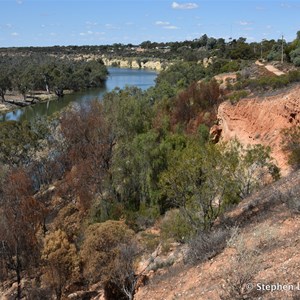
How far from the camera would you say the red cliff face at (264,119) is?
26.5 meters

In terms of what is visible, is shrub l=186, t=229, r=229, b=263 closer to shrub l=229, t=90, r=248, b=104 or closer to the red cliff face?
the red cliff face

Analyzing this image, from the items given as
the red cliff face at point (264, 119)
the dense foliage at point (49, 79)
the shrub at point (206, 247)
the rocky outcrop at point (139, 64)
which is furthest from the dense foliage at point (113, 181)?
the rocky outcrop at point (139, 64)

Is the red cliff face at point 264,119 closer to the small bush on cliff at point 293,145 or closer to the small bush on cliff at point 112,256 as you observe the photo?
the small bush on cliff at point 293,145

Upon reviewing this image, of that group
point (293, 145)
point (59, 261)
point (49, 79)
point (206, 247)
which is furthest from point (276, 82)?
point (49, 79)

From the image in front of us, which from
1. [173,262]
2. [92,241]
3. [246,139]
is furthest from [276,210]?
[246,139]

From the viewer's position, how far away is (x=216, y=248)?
13781 millimetres

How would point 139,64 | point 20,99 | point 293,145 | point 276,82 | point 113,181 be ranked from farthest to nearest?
point 139,64 → point 20,99 → point 276,82 → point 113,181 → point 293,145

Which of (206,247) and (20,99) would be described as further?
(20,99)

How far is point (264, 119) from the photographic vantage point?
95.9ft

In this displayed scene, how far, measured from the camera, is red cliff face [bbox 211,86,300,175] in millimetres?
26547

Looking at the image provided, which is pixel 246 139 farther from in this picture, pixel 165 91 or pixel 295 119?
pixel 165 91

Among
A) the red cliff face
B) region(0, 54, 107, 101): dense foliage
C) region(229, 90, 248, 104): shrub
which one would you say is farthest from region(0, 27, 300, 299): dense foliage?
region(0, 54, 107, 101): dense foliage

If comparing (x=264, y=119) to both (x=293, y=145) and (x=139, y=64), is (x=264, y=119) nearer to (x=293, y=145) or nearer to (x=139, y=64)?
(x=293, y=145)

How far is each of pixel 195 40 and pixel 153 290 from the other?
18000 centimetres
